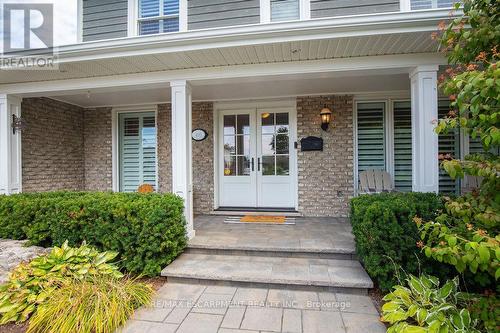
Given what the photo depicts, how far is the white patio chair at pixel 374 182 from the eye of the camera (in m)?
4.71

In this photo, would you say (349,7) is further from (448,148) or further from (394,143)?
(448,148)

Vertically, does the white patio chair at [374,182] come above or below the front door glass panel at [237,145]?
below

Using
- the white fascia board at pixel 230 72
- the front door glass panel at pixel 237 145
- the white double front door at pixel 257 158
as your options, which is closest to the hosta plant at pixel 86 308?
the white fascia board at pixel 230 72

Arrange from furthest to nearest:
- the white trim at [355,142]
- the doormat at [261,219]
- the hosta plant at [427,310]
→ the white trim at [355,142] < the doormat at [261,219] < the hosta plant at [427,310]

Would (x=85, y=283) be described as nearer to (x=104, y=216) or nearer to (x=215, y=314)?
(x=104, y=216)

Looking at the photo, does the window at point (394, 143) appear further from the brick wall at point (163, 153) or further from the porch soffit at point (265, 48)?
the porch soffit at point (265, 48)

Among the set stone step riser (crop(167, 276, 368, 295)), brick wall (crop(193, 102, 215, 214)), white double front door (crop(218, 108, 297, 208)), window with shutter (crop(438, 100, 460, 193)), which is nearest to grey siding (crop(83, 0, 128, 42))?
brick wall (crop(193, 102, 215, 214))

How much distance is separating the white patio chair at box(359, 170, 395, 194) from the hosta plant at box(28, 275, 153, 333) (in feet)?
13.1

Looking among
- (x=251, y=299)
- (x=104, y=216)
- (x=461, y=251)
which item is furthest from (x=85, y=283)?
(x=461, y=251)

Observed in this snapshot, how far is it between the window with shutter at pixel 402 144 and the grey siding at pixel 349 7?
198cm

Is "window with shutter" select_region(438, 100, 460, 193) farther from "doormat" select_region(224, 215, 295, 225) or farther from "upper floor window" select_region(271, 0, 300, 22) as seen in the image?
"upper floor window" select_region(271, 0, 300, 22)

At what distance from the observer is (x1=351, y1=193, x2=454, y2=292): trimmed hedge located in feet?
8.09

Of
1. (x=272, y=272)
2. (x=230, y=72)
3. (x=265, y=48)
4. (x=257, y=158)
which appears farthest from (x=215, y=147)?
(x=272, y=272)

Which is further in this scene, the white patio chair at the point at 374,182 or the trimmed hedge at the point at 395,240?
the white patio chair at the point at 374,182
